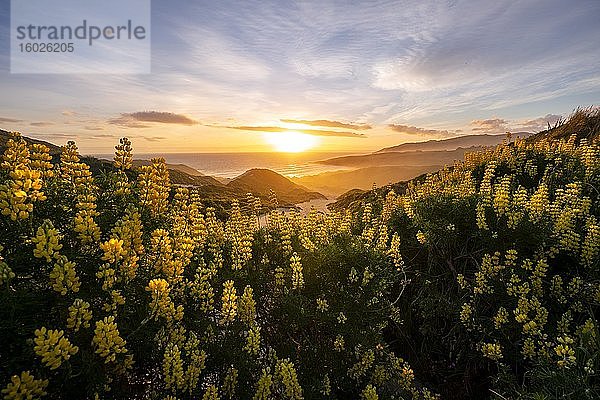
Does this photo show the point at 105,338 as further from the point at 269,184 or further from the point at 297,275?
the point at 269,184

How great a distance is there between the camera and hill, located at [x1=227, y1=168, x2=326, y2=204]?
8.70 m

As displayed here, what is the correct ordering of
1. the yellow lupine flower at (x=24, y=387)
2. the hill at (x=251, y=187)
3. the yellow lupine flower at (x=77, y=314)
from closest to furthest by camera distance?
the yellow lupine flower at (x=24, y=387)
the yellow lupine flower at (x=77, y=314)
the hill at (x=251, y=187)

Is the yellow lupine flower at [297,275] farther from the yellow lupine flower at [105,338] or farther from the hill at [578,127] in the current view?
the hill at [578,127]

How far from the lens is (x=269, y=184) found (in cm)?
949

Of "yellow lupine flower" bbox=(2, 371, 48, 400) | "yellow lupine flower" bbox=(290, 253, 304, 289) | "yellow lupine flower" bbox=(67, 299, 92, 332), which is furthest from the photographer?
"yellow lupine flower" bbox=(290, 253, 304, 289)

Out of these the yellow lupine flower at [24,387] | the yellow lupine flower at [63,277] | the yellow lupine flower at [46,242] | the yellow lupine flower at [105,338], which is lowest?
the yellow lupine flower at [24,387]

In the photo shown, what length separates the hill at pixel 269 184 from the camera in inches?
343

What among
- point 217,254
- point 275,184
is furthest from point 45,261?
point 275,184

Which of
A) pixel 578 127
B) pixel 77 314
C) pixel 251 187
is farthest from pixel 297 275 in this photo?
pixel 578 127

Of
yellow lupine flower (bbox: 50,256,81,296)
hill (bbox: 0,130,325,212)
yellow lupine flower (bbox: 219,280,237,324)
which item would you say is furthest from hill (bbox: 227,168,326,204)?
yellow lupine flower (bbox: 50,256,81,296)

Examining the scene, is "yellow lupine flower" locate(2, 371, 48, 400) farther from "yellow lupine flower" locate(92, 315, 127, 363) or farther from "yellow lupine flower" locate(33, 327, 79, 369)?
"yellow lupine flower" locate(92, 315, 127, 363)

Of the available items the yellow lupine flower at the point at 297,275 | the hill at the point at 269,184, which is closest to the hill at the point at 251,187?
the hill at the point at 269,184

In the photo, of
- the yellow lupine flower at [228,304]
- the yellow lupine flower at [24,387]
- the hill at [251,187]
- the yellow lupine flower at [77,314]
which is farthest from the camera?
the hill at [251,187]

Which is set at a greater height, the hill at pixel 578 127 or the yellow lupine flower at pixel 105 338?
the hill at pixel 578 127
